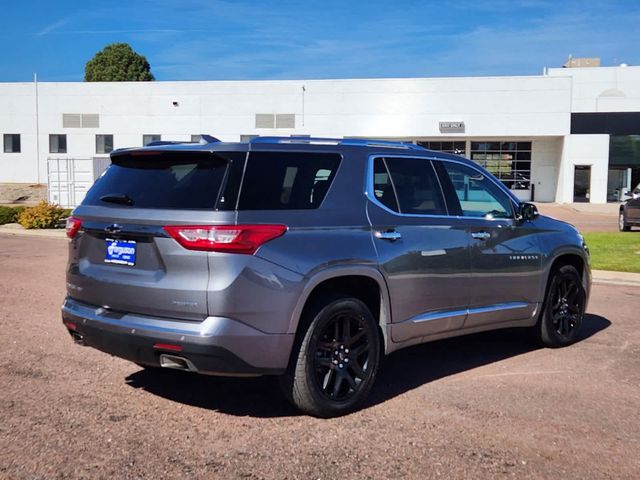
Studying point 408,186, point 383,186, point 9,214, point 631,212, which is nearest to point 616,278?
point 408,186

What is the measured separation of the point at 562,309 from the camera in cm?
702

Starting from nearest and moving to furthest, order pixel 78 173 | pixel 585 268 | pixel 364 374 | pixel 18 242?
pixel 364 374 → pixel 585 268 → pixel 18 242 → pixel 78 173

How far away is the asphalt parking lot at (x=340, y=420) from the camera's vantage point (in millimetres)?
3965

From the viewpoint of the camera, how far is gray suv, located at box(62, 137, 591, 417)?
13.9ft

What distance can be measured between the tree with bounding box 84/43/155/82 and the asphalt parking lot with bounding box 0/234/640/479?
256 feet

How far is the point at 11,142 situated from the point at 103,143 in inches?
291

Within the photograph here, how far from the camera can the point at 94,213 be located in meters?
4.79

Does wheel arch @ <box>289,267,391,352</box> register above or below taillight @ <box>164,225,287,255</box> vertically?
below

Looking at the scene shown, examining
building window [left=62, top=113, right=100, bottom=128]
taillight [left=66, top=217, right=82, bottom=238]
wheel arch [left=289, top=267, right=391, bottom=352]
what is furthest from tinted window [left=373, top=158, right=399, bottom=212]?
building window [left=62, top=113, right=100, bottom=128]

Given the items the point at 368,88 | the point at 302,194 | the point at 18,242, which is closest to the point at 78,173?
the point at 18,242

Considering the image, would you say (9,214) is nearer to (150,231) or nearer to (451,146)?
(150,231)

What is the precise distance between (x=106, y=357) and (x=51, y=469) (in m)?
2.49

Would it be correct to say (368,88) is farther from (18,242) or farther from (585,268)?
(585,268)

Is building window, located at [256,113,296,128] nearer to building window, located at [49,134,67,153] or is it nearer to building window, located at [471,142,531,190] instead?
building window, located at [471,142,531,190]
